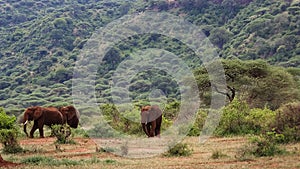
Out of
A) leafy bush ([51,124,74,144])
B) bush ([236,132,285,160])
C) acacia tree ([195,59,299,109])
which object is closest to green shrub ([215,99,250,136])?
leafy bush ([51,124,74,144])

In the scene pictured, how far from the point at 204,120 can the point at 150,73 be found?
48.0 metres

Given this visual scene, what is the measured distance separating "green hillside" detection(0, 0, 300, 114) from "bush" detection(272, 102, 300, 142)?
39877 mm

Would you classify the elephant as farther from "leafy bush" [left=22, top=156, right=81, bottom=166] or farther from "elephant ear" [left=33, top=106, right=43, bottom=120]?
"leafy bush" [left=22, top=156, right=81, bottom=166]

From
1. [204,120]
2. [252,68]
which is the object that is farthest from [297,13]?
[204,120]

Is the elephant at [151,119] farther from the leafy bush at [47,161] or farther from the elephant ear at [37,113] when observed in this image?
the leafy bush at [47,161]

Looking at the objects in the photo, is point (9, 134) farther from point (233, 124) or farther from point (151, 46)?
point (151, 46)

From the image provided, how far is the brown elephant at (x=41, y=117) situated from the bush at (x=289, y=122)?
10.6 m

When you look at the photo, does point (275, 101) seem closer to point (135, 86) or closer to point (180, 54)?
point (135, 86)

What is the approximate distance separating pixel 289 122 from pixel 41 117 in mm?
11360

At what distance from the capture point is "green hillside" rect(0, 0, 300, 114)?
2884 inches

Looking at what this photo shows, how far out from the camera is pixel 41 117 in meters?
23.0

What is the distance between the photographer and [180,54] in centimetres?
8281

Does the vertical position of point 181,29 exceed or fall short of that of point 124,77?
it exceeds it

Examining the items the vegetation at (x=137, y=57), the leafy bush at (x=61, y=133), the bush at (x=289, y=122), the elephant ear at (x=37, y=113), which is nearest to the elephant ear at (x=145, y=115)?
the vegetation at (x=137, y=57)
